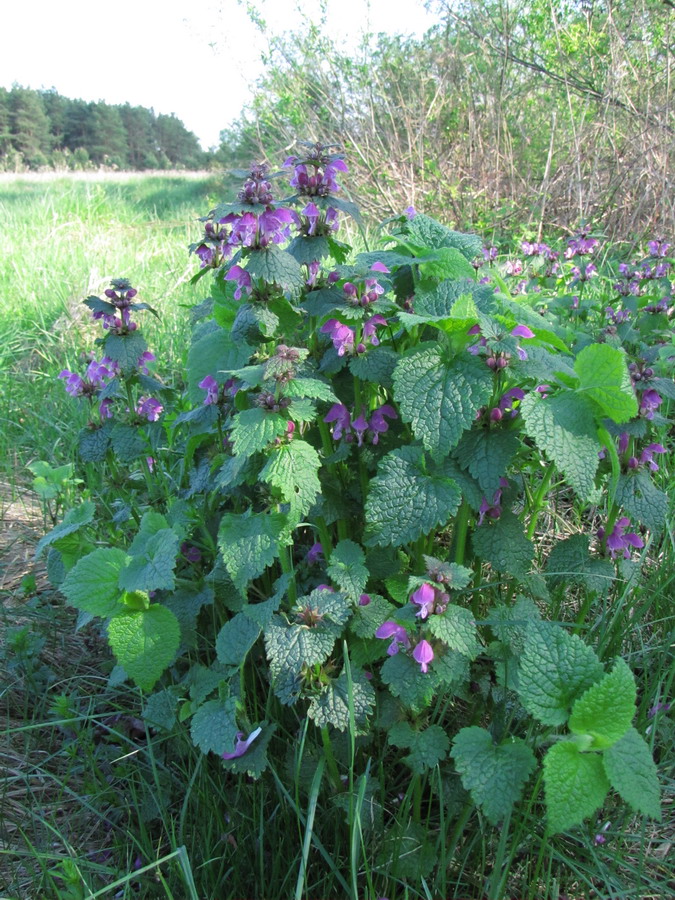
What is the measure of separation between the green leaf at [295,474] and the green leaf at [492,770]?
45 cm

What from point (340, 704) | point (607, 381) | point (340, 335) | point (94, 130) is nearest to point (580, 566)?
point (607, 381)

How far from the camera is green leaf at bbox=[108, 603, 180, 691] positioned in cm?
121

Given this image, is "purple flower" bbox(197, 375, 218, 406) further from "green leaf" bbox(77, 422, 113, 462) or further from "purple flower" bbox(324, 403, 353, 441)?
"green leaf" bbox(77, 422, 113, 462)

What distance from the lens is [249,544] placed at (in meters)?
1.14

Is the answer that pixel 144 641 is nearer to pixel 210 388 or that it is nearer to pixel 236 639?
pixel 236 639

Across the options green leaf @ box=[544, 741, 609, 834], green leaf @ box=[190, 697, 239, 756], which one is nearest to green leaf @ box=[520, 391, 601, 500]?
green leaf @ box=[544, 741, 609, 834]

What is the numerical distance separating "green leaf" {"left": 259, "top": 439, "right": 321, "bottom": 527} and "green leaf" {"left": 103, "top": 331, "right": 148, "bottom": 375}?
2.10 feet

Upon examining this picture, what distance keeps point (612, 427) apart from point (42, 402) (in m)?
3.01

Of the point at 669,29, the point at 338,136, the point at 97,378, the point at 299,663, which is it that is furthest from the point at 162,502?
the point at 338,136

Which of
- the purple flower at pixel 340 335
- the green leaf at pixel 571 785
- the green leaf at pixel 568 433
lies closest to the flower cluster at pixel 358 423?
the purple flower at pixel 340 335

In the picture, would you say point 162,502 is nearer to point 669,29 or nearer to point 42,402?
point 42,402

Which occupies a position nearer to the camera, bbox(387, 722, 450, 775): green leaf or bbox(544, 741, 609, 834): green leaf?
bbox(544, 741, 609, 834): green leaf

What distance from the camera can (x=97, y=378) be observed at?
1.85 m

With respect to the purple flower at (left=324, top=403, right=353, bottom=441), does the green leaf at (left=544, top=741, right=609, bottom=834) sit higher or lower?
lower
